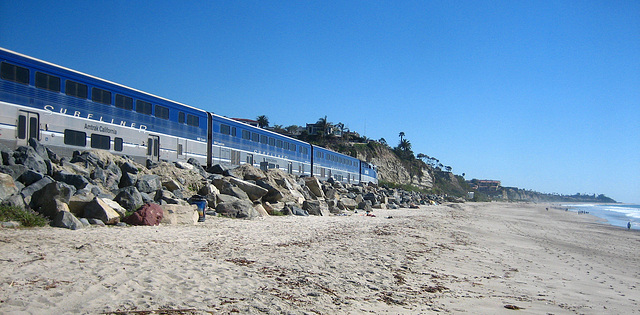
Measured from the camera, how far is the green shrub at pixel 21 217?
901 centimetres

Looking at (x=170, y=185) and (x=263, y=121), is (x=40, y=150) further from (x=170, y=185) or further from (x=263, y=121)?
(x=263, y=121)

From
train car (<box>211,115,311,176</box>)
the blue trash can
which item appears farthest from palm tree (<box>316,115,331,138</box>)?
the blue trash can

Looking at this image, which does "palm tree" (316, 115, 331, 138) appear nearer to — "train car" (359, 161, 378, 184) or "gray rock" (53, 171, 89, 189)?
"train car" (359, 161, 378, 184)

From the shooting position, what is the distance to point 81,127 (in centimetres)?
1708

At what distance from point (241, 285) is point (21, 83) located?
14166 mm

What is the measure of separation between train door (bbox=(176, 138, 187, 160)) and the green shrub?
44.9 ft

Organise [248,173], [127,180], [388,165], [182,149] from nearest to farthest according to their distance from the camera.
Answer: [127,180]
[248,173]
[182,149]
[388,165]

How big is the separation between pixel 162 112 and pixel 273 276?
17.7 m

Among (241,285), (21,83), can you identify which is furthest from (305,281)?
(21,83)

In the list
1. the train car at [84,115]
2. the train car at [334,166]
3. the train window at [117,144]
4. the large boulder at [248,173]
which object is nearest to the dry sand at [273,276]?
the train car at [84,115]

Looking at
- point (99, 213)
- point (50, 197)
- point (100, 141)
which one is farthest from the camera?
point (100, 141)

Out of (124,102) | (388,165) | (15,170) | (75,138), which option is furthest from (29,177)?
(388,165)

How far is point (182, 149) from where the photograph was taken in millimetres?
23125

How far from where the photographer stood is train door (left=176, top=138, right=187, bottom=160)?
22.9 m
